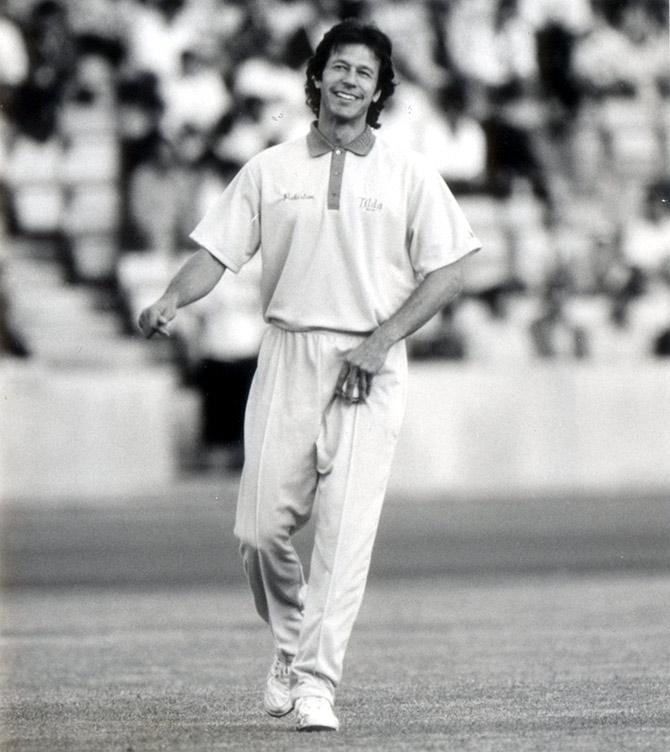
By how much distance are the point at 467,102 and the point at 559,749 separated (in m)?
17.0

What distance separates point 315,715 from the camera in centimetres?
678

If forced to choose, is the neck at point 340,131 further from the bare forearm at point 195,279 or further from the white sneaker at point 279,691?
the white sneaker at point 279,691

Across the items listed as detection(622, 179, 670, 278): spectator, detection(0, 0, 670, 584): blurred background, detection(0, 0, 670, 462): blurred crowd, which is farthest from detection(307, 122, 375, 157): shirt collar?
detection(622, 179, 670, 278): spectator

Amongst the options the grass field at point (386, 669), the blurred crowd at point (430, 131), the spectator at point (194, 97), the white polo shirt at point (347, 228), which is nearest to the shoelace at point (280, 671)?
the grass field at point (386, 669)

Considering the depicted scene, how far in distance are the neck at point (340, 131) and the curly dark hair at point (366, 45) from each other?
0.17 meters

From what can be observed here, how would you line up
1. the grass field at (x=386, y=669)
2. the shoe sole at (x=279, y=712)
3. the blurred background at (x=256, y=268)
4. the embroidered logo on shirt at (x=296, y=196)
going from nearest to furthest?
the grass field at (x=386, y=669)
the embroidered logo on shirt at (x=296, y=196)
the shoe sole at (x=279, y=712)
the blurred background at (x=256, y=268)

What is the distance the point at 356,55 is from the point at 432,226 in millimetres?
517

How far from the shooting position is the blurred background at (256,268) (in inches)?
789

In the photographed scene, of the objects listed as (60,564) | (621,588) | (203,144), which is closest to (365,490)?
(621,588)

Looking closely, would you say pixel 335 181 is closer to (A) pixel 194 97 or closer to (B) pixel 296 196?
(B) pixel 296 196

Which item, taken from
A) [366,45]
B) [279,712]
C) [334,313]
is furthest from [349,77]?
[279,712]

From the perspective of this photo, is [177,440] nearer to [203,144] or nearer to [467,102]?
[203,144]

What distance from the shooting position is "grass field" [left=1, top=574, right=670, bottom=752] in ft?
21.9

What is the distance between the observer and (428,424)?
20625mm
